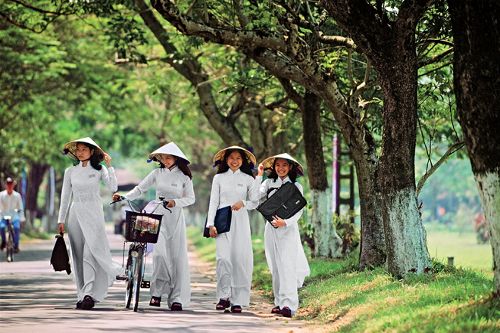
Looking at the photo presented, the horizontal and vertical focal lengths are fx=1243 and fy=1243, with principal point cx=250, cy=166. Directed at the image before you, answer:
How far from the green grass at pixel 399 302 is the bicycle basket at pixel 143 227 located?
209 centimetres

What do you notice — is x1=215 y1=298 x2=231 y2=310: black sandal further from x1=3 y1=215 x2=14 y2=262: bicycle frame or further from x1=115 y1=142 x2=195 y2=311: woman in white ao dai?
x1=3 y1=215 x2=14 y2=262: bicycle frame

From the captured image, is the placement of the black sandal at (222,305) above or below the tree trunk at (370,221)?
below

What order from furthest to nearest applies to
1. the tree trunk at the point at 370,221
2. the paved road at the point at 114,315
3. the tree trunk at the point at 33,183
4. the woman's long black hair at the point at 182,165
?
1. the tree trunk at the point at 33,183
2. the tree trunk at the point at 370,221
3. the woman's long black hair at the point at 182,165
4. the paved road at the point at 114,315

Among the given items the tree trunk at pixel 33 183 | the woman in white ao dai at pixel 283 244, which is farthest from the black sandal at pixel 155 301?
the tree trunk at pixel 33 183

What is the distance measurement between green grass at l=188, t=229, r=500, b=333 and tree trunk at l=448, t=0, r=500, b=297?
0.70 metres

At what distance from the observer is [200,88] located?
29703 millimetres

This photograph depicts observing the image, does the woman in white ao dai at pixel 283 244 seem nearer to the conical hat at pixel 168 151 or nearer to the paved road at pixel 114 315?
the paved road at pixel 114 315

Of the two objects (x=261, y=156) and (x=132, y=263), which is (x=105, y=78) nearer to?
(x=261, y=156)

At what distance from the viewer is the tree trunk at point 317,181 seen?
78.2 ft

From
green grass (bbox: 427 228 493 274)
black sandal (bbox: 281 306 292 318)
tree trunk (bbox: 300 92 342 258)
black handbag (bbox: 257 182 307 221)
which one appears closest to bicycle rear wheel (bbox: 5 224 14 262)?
tree trunk (bbox: 300 92 342 258)

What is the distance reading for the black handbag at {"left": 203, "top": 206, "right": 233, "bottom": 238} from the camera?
52.8ft

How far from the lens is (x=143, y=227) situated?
49.7 ft

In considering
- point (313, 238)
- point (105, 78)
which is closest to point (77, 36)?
point (105, 78)

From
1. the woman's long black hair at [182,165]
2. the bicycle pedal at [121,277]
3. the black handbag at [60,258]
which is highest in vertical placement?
the woman's long black hair at [182,165]
